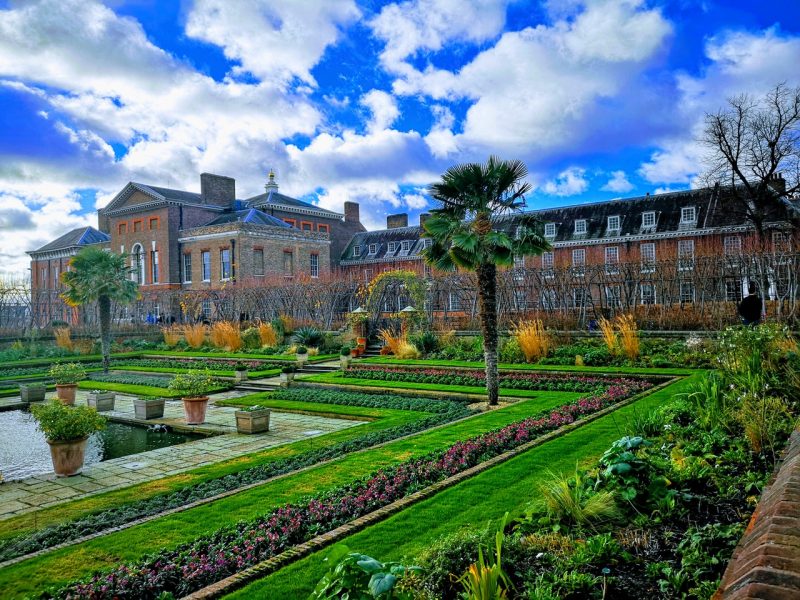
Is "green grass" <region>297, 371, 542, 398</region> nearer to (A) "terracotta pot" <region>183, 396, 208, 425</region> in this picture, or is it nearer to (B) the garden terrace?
(B) the garden terrace

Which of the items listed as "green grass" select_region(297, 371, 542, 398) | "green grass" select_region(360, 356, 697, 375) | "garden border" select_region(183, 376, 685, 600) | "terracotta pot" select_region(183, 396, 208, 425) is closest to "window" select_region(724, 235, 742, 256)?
"green grass" select_region(360, 356, 697, 375)

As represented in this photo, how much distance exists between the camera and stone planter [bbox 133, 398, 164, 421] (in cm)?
1338

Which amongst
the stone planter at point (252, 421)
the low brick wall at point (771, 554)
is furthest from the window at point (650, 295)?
the low brick wall at point (771, 554)

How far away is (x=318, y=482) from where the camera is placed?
24.1 ft

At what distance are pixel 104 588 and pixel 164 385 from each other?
1539cm

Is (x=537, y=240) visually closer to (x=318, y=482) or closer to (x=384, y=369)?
(x=318, y=482)

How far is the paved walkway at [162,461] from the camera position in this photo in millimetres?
7844

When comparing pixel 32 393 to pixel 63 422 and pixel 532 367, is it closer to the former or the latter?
pixel 63 422

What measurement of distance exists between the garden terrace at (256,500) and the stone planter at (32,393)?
13.2 meters

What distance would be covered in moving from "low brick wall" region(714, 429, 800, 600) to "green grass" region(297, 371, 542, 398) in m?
9.88

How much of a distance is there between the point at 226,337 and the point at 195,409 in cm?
1657

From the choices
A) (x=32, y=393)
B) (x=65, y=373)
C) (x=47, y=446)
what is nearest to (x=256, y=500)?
(x=47, y=446)

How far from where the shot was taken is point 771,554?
279cm

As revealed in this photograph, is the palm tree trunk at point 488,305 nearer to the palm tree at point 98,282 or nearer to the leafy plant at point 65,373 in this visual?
the leafy plant at point 65,373
